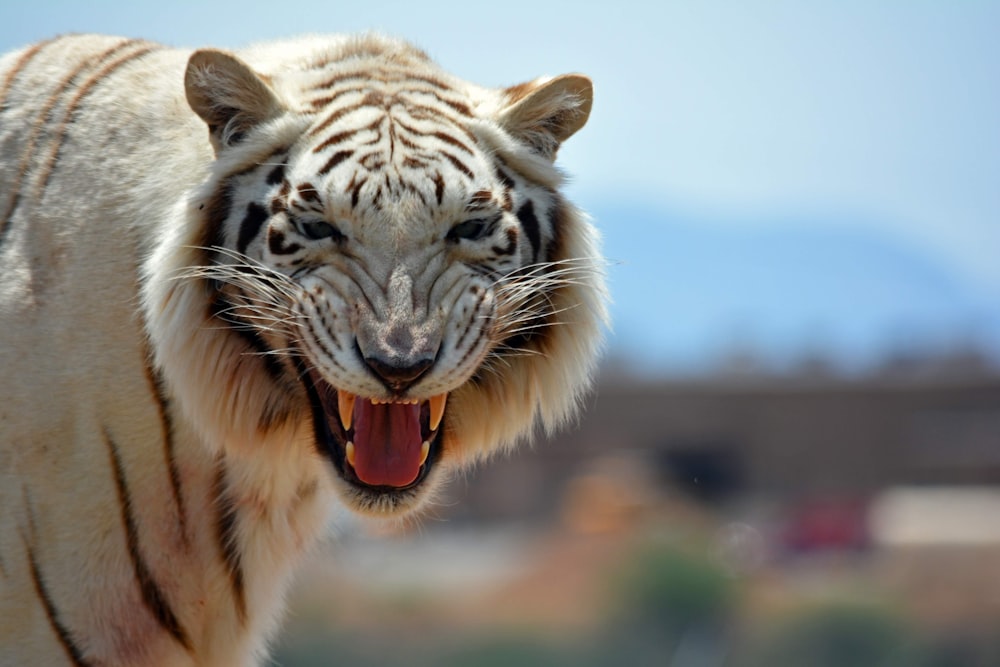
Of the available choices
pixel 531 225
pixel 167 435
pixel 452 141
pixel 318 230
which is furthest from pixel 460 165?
pixel 167 435

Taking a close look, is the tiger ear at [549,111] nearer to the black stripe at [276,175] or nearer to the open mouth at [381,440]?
the black stripe at [276,175]

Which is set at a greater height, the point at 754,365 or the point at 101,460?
the point at 101,460

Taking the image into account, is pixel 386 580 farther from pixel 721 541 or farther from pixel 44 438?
pixel 44 438

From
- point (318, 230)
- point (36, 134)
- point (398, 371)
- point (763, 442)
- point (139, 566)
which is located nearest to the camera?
point (398, 371)

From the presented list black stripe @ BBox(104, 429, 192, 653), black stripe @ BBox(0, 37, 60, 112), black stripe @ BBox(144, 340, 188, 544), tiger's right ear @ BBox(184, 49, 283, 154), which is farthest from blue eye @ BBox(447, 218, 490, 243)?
black stripe @ BBox(0, 37, 60, 112)

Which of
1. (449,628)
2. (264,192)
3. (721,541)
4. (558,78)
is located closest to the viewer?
(264,192)

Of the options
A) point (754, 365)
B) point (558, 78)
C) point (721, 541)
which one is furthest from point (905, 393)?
point (558, 78)

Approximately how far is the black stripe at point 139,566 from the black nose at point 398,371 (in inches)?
28.0

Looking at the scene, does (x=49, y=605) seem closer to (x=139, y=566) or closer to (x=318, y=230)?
(x=139, y=566)

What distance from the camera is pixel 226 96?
2.78 m

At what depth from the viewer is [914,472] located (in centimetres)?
2348

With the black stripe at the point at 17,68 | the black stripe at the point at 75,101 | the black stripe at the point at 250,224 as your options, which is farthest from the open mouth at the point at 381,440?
the black stripe at the point at 17,68

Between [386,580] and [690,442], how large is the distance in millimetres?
8944

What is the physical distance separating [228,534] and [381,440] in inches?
21.1
